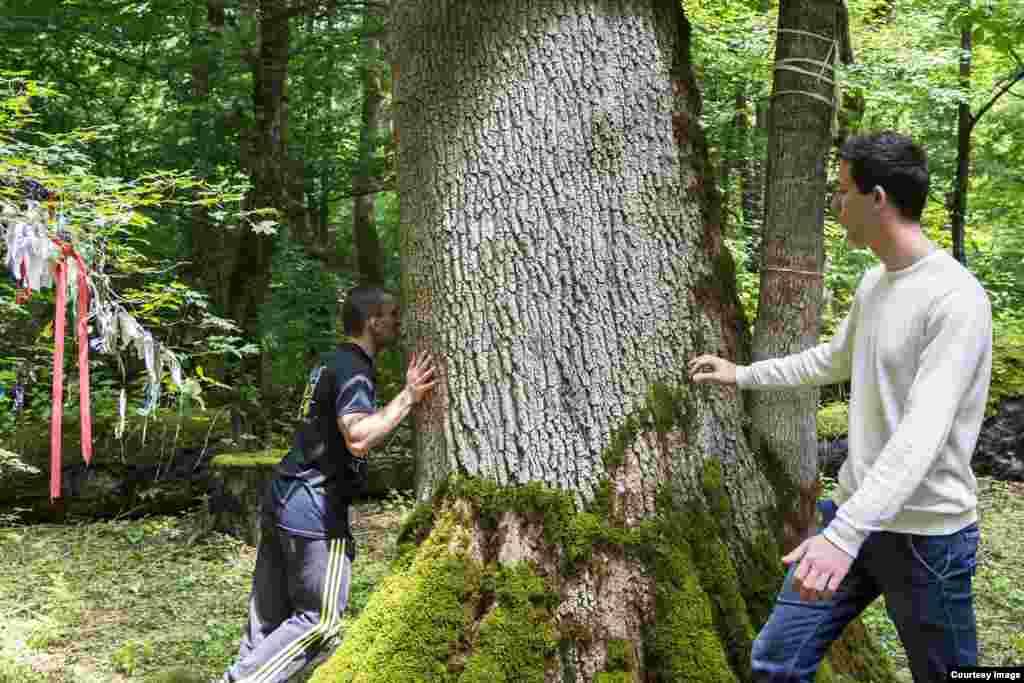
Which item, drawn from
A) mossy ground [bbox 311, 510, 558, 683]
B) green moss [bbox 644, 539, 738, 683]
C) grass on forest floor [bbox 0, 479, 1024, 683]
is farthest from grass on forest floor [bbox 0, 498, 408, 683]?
green moss [bbox 644, 539, 738, 683]

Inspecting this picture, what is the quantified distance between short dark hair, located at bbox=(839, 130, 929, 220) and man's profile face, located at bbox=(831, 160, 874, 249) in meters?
0.02

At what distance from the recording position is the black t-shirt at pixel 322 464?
4055 millimetres

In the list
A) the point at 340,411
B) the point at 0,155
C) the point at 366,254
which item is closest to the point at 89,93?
the point at 366,254

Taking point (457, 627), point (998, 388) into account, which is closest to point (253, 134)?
point (457, 627)

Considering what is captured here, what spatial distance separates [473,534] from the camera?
3.39 meters

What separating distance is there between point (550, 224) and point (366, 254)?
11.7 metres

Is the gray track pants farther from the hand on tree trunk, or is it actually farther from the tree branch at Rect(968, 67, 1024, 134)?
the tree branch at Rect(968, 67, 1024, 134)

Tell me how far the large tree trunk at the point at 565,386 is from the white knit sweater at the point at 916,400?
813mm

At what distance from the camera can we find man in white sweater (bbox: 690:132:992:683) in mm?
2350

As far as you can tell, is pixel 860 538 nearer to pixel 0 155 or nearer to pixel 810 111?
pixel 810 111

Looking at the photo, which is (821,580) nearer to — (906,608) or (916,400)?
(906,608)

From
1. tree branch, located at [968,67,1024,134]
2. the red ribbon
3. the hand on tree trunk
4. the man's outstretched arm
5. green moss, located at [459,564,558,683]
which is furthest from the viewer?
tree branch, located at [968,67,1024,134]

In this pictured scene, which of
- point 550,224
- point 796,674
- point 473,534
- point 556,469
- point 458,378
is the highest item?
point 550,224

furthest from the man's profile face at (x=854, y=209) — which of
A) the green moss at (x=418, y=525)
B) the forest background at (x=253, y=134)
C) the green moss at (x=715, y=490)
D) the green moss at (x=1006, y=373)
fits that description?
the green moss at (x=1006, y=373)
